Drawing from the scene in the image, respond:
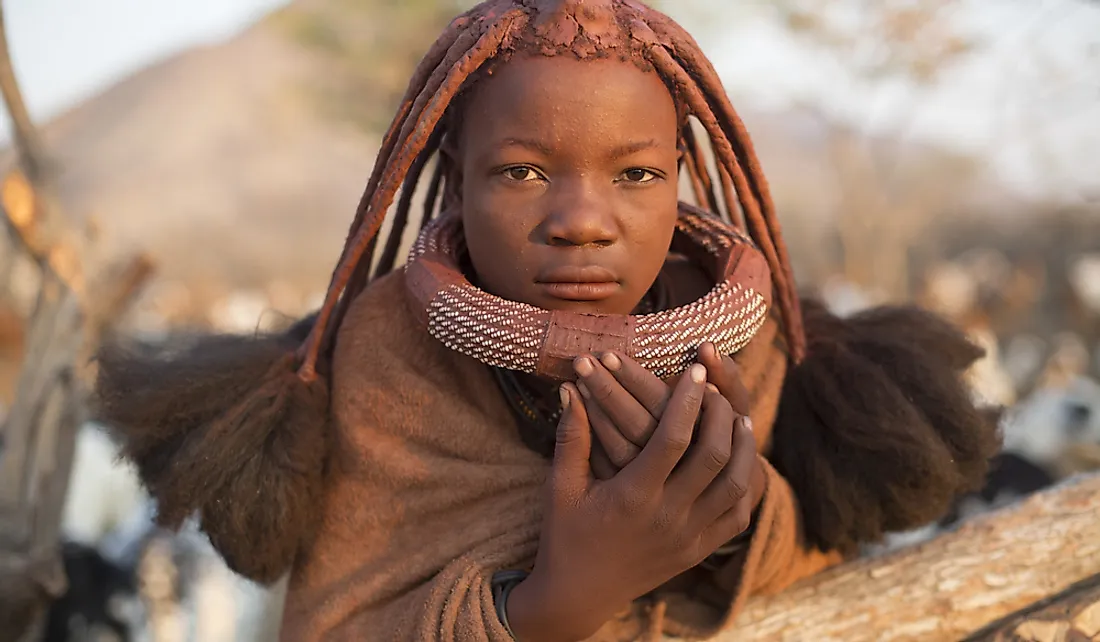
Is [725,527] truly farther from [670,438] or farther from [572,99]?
[572,99]

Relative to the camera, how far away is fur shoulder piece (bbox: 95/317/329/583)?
1260mm

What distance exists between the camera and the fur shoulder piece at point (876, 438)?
130 centimetres

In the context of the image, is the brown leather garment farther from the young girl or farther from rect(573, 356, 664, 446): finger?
rect(573, 356, 664, 446): finger

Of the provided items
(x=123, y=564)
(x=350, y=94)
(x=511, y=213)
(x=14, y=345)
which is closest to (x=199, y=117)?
(x=14, y=345)

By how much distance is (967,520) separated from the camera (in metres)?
1.54

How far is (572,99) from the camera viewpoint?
3.62 ft

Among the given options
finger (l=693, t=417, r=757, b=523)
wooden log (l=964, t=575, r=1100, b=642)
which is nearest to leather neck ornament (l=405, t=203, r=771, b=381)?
finger (l=693, t=417, r=757, b=523)

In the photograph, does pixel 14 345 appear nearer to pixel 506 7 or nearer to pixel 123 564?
pixel 123 564

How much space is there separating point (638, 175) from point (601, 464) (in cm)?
37

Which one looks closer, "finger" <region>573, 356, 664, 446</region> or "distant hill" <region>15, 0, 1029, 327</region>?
"finger" <region>573, 356, 664, 446</region>

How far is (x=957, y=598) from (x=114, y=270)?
86.4 inches

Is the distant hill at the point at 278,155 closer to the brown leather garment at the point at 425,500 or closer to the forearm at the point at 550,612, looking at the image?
the brown leather garment at the point at 425,500

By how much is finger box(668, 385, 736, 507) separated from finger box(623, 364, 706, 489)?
15 millimetres

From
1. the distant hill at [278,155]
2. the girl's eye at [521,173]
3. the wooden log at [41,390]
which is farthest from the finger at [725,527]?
the wooden log at [41,390]
